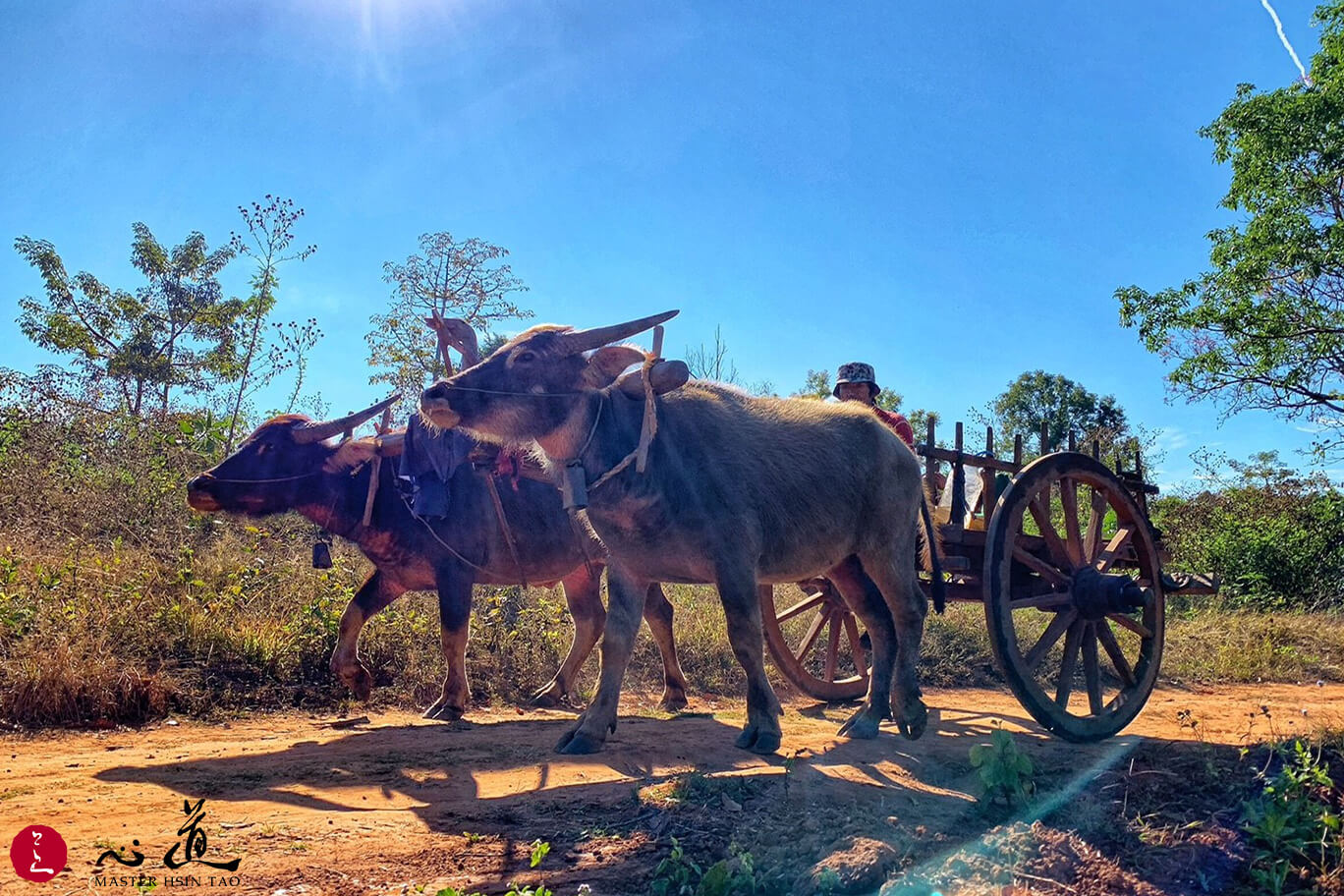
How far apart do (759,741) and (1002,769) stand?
4.75 feet

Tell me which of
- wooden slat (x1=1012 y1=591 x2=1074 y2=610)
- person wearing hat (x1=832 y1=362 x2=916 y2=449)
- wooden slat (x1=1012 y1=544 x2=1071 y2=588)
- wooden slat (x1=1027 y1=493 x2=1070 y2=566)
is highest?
person wearing hat (x1=832 y1=362 x2=916 y2=449)

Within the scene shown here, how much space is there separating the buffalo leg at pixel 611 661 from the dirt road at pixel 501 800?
0.41 ft

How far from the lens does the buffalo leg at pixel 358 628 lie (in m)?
6.51

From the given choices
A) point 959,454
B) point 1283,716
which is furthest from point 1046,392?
point 959,454

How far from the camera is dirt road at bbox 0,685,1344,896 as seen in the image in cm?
288

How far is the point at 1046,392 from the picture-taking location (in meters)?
31.8

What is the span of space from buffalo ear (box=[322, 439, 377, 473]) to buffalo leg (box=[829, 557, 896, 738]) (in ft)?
12.1

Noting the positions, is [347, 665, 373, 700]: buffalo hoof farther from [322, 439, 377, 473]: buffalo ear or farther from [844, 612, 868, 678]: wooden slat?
[844, 612, 868, 678]: wooden slat

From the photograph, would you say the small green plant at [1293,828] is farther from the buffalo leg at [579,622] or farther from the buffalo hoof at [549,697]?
the buffalo hoof at [549,697]

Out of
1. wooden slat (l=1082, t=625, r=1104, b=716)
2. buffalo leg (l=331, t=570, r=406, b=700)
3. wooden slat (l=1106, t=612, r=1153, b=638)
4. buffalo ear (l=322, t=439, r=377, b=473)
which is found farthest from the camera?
buffalo ear (l=322, t=439, r=377, b=473)

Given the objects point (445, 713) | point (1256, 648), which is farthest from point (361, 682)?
point (1256, 648)

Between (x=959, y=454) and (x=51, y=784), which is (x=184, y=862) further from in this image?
(x=959, y=454)

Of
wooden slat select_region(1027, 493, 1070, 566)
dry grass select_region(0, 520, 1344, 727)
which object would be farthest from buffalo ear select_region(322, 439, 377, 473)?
wooden slat select_region(1027, 493, 1070, 566)

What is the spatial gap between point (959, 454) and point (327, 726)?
15.7ft
